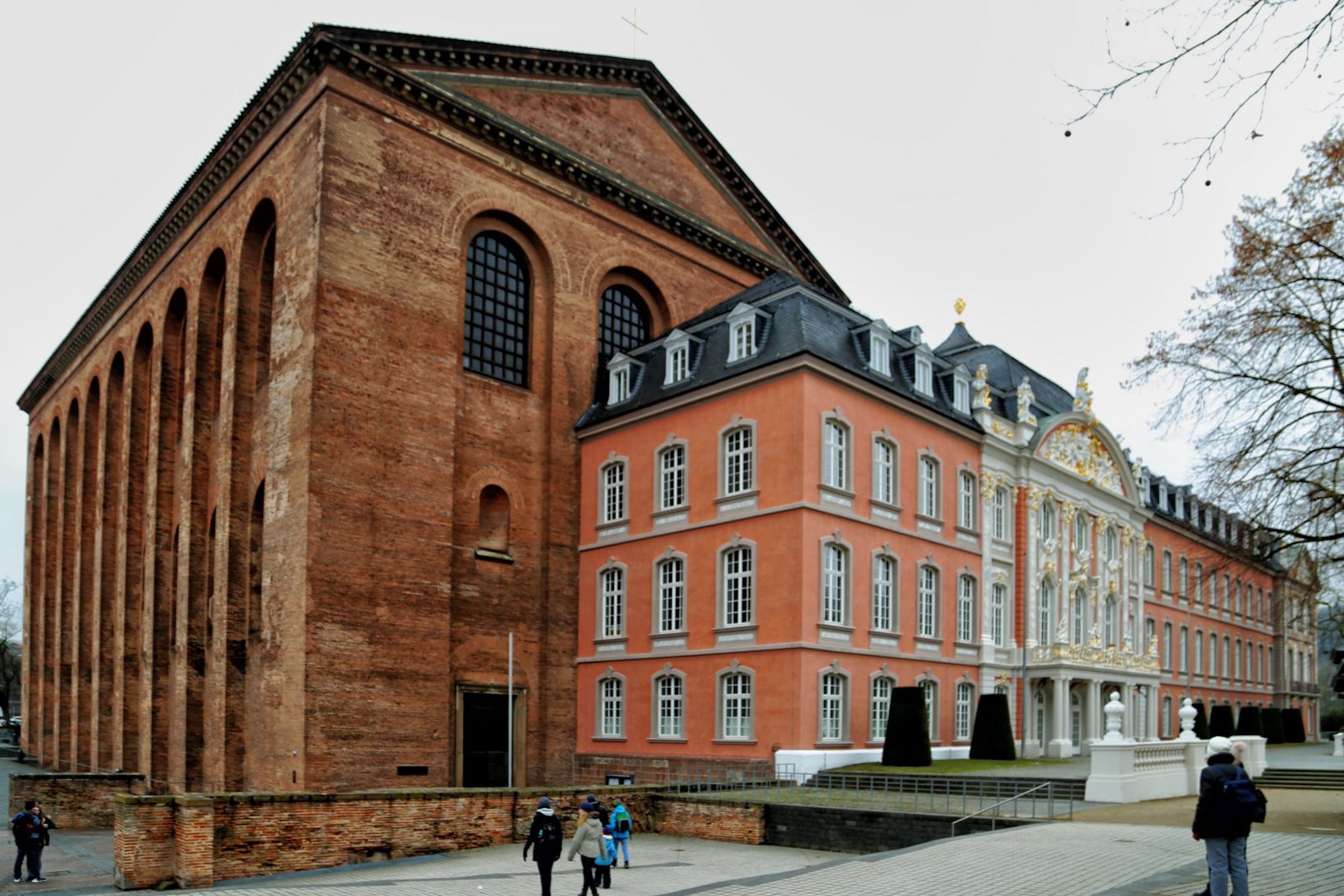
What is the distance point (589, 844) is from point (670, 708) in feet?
54.2

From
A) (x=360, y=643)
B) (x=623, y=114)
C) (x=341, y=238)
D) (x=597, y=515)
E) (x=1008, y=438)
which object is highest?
(x=623, y=114)

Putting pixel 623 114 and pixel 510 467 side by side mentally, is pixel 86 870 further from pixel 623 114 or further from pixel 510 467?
pixel 623 114

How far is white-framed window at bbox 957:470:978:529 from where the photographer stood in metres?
34.9

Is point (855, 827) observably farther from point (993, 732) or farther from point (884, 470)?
point (884, 470)

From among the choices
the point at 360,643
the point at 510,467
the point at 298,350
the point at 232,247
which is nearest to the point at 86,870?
the point at 360,643

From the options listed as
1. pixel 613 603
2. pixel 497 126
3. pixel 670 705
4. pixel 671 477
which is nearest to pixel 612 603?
pixel 613 603

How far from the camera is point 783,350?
98.8 feet

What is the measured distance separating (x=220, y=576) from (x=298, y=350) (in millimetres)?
7099

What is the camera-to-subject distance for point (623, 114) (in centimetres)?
3906

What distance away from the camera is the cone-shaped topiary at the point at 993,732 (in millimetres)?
31906

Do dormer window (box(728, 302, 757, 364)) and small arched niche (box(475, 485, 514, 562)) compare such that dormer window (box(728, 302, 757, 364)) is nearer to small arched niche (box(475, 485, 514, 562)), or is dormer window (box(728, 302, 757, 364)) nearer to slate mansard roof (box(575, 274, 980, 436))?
slate mansard roof (box(575, 274, 980, 436))

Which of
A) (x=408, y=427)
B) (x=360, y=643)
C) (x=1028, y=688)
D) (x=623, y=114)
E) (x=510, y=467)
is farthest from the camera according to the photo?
(x=623, y=114)

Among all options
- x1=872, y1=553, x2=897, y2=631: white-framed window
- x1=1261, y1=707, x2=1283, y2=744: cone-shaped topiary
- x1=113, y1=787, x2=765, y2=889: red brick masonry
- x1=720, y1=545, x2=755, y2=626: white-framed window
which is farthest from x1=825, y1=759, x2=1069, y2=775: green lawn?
x1=1261, y1=707, x2=1283, y2=744: cone-shaped topiary

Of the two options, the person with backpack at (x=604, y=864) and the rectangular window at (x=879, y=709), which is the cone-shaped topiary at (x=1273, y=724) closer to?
the rectangular window at (x=879, y=709)
